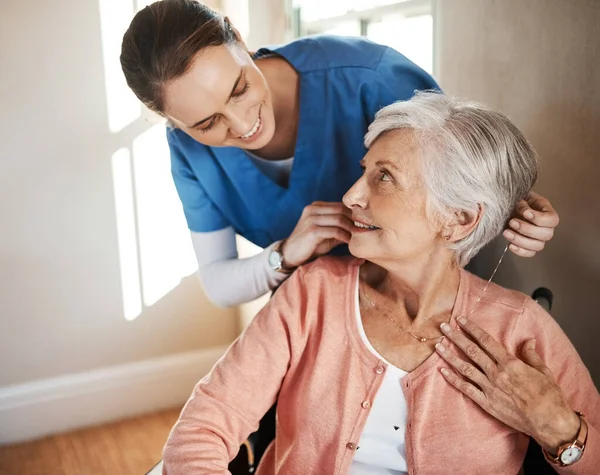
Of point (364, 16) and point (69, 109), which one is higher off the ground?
point (364, 16)

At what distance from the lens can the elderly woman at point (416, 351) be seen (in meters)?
1.22

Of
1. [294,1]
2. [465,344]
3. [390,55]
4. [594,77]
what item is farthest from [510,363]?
[294,1]

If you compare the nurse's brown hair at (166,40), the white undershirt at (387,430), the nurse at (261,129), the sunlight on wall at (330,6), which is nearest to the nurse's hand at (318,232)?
the nurse at (261,129)

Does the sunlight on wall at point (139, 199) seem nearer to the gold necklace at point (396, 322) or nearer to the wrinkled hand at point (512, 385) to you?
the gold necklace at point (396, 322)

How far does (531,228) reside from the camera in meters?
1.21

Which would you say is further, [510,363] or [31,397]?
[31,397]

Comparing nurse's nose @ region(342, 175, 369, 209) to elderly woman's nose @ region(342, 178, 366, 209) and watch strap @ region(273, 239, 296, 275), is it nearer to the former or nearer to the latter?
elderly woman's nose @ region(342, 178, 366, 209)

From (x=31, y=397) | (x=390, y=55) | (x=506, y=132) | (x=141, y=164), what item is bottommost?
(x=31, y=397)

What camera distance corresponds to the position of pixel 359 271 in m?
1.46

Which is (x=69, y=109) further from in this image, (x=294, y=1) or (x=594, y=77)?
(x=594, y=77)

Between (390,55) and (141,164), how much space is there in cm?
168

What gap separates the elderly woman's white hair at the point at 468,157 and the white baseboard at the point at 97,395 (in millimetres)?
2225

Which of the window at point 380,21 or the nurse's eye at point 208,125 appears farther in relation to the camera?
the window at point 380,21

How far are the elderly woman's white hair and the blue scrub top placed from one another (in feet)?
0.83
